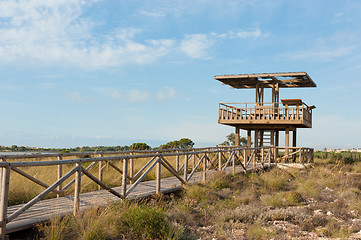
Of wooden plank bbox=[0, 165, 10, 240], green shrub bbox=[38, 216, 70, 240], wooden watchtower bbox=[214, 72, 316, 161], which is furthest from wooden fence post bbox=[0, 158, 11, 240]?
wooden watchtower bbox=[214, 72, 316, 161]

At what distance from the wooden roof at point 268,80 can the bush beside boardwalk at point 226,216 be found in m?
10.9

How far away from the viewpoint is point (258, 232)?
23.0 feet

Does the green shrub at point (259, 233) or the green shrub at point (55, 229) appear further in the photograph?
the green shrub at point (259, 233)

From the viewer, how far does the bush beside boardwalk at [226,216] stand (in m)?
5.99

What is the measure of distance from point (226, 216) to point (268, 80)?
1815 cm

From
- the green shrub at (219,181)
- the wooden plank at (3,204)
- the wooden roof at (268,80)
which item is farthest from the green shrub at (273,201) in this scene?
the wooden roof at (268,80)

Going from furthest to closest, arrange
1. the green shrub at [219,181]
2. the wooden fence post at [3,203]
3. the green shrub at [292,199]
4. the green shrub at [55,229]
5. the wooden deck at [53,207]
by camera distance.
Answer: the green shrub at [219,181], the green shrub at [292,199], the wooden deck at [53,207], the green shrub at [55,229], the wooden fence post at [3,203]

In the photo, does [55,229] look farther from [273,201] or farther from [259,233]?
[273,201]

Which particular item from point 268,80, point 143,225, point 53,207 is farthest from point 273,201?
point 268,80

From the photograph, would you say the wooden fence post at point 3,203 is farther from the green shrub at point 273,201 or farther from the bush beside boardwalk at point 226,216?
the green shrub at point 273,201

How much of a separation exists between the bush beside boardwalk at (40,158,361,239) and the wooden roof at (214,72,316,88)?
35.9 feet

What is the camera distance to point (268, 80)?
2456cm

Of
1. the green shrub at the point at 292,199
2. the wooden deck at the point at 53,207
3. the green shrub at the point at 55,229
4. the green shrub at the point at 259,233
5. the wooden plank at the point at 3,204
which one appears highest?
the wooden plank at the point at 3,204

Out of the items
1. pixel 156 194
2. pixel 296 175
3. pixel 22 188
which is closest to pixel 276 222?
pixel 156 194
